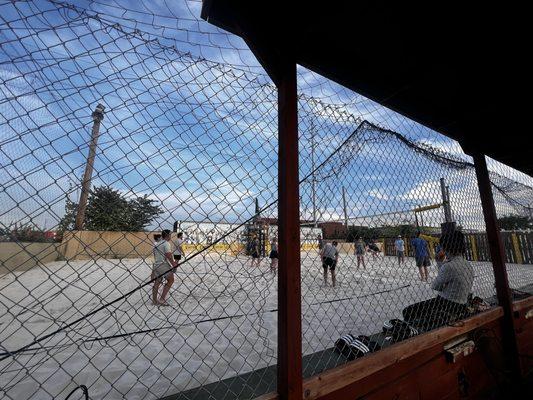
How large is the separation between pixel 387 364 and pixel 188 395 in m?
1.19

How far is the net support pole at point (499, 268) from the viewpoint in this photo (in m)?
2.60

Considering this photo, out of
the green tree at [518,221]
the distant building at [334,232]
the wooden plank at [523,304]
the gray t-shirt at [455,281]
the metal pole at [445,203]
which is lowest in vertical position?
the wooden plank at [523,304]

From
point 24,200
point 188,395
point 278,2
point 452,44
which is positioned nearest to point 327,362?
point 188,395

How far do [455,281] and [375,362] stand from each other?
1.98 meters

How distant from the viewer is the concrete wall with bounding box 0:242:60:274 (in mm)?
1314

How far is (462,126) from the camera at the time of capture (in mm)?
2783

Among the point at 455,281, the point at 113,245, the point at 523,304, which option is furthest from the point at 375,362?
the point at 523,304

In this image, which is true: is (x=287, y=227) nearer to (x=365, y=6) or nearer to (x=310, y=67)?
(x=310, y=67)

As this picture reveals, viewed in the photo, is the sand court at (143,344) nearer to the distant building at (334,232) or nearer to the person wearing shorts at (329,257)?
the distant building at (334,232)

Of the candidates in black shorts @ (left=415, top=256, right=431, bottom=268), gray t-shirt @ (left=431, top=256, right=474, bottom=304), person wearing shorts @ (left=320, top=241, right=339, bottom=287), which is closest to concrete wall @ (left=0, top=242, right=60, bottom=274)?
gray t-shirt @ (left=431, top=256, right=474, bottom=304)

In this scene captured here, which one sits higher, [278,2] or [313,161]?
[278,2]

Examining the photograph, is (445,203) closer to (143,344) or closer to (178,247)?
(178,247)

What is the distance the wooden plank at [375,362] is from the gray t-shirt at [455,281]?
539mm

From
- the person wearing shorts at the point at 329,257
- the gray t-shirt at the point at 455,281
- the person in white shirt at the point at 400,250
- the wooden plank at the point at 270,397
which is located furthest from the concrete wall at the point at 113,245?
the person in white shirt at the point at 400,250
